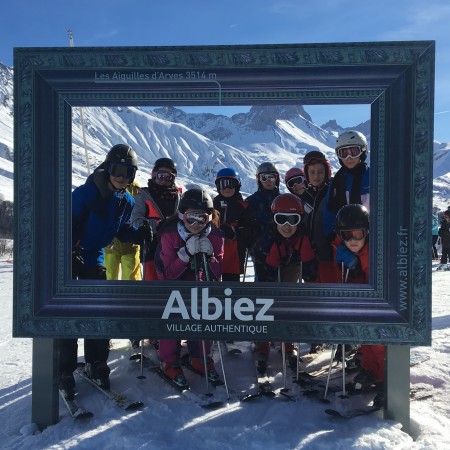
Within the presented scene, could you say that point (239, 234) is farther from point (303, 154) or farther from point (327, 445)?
point (327, 445)

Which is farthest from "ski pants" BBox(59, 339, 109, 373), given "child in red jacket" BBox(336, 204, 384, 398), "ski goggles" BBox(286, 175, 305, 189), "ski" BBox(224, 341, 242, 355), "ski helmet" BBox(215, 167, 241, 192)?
"ski goggles" BBox(286, 175, 305, 189)

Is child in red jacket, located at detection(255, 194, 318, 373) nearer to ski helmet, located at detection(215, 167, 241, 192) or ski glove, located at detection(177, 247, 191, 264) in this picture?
ski glove, located at detection(177, 247, 191, 264)

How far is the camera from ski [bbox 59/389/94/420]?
3.22 m

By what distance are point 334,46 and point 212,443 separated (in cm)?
285

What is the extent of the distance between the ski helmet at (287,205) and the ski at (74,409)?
2166 mm

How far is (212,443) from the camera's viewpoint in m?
2.96

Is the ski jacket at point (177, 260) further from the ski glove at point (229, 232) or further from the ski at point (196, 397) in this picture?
the ski at point (196, 397)

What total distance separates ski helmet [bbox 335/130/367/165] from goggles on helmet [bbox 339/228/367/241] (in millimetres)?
634

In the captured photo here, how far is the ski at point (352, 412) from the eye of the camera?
3234 millimetres

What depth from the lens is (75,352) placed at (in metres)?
3.76

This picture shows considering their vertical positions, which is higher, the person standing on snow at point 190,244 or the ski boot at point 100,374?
the person standing on snow at point 190,244

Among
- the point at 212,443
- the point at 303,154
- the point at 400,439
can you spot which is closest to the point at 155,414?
the point at 212,443

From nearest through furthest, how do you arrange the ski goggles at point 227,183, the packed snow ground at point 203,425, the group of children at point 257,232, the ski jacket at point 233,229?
1. the packed snow ground at point 203,425
2. the group of children at point 257,232
3. the ski jacket at point 233,229
4. the ski goggles at point 227,183

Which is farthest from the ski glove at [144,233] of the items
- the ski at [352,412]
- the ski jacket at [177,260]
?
the ski at [352,412]
